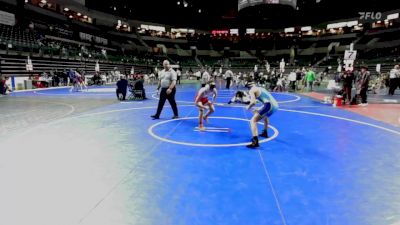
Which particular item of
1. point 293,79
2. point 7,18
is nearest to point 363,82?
point 293,79

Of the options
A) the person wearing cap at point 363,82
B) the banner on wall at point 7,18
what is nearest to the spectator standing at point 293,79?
the person wearing cap at point 363,82

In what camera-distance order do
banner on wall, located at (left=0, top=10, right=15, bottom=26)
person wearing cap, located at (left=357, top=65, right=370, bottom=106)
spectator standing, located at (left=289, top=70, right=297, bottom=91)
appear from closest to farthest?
person wearing cap, located at (left=357, top=65, right=370, bottom=106) < spectator standing, located at (left=289, top=70, right=297, bottom=91) < banner on wall, located at (left=0, top=10, right=15, bottom=26)

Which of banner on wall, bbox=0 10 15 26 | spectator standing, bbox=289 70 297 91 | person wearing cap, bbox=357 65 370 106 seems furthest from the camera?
banner on wall, bbox=0 10 15 26

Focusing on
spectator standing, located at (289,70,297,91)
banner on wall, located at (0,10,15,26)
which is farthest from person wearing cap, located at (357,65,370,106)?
banner on wall, located at (0,10,15,26)

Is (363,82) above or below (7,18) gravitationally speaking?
below

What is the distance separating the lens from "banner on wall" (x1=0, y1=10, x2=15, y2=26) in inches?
1147

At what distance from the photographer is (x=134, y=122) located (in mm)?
9156

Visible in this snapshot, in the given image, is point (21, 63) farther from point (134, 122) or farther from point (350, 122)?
point (350, 122)

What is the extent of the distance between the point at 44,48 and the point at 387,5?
51.9 metres

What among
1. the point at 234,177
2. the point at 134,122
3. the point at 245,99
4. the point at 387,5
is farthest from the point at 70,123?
the point at 387,5

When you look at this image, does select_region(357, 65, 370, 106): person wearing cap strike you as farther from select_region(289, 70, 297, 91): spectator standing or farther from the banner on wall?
the banner on wall

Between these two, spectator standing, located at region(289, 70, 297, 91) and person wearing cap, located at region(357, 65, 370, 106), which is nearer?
person wearing cap, located at region(357, 65, 370, 106)

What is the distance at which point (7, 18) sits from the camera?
29.9 metres

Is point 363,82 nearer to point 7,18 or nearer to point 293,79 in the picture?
point 293,79
